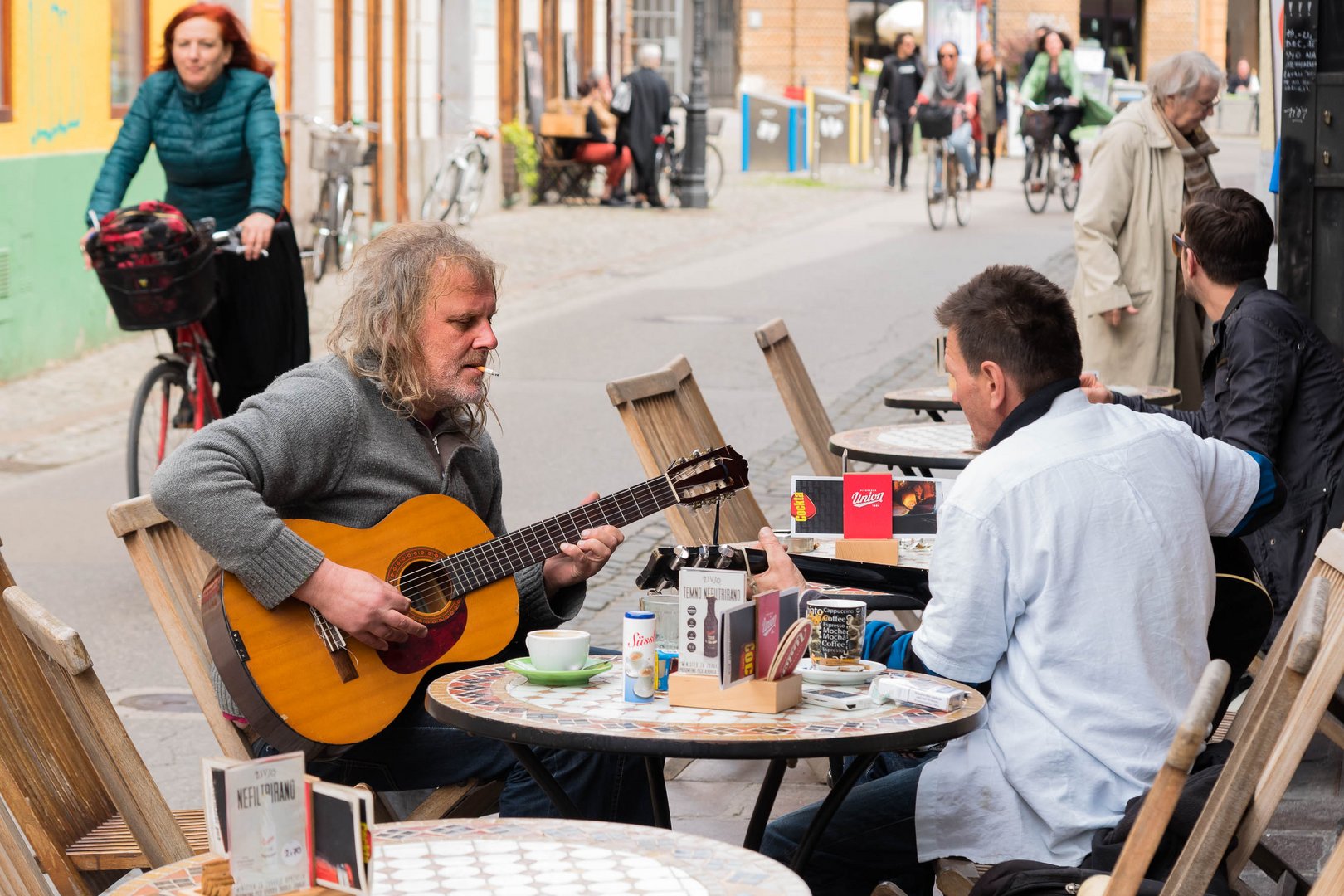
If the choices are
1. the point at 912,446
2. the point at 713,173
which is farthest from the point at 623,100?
the point at 912,446

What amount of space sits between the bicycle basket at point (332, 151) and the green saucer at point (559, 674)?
13238mm

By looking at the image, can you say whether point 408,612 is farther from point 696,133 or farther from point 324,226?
point 696,133

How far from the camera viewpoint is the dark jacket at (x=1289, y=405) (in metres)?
5.26

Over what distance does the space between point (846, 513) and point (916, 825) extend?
1327mm

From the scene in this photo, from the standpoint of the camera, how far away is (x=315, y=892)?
2410 mm

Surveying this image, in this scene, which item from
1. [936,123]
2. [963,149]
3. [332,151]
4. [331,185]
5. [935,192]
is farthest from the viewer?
[936,123]

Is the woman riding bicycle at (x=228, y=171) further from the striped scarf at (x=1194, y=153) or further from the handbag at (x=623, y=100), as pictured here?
the handbag at (x=623, y=100)

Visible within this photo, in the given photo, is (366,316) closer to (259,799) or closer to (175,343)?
(259,799)

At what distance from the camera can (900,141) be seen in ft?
88.9

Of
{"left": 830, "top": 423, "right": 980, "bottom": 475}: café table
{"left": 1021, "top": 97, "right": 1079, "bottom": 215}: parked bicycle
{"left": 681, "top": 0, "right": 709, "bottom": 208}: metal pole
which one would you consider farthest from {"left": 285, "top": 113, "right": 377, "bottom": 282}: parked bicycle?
{"left": 830, "top": 423, "right": 980, "bottom": 475}: café table

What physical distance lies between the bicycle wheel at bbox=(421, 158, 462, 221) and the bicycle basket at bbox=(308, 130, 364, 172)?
3.93 metres

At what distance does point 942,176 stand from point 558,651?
60.3 ft

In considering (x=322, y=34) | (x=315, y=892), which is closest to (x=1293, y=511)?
(x=315, y=892)

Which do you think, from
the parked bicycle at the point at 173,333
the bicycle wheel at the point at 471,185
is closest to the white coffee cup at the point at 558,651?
the parked bicycle at the point at 173,333
